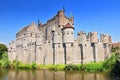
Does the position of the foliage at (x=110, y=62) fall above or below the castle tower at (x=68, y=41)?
below

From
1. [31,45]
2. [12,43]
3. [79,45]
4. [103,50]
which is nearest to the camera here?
[79,45]

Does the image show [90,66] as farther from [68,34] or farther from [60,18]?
[60,18]

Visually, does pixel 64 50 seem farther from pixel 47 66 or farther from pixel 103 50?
pixel 103 50

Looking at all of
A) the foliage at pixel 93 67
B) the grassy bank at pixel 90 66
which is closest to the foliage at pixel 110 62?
the grassy bank at pixel 90 66

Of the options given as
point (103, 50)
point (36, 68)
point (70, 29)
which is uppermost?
point (70, 29)

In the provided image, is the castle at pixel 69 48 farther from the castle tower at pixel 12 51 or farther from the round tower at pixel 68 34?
the castle tower at pixel 12 51

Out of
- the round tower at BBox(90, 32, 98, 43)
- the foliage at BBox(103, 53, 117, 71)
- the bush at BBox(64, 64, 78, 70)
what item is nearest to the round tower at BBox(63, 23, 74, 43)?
the round tower at BBox(90, 32, 98, 43)

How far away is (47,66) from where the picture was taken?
121ft

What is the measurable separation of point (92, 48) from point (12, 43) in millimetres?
26978

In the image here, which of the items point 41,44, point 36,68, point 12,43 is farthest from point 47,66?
point 12,43

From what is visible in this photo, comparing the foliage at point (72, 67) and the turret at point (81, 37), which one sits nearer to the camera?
the foliage at point (72, 67)

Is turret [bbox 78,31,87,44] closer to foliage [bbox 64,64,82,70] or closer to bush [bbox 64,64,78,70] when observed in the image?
foliage [bbox 64,64,82,70]

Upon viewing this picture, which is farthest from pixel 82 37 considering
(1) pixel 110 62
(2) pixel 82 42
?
(1) pixel 110 62

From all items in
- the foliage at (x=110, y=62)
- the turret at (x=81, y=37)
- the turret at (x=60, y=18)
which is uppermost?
the turret at (x=60, y=18)
